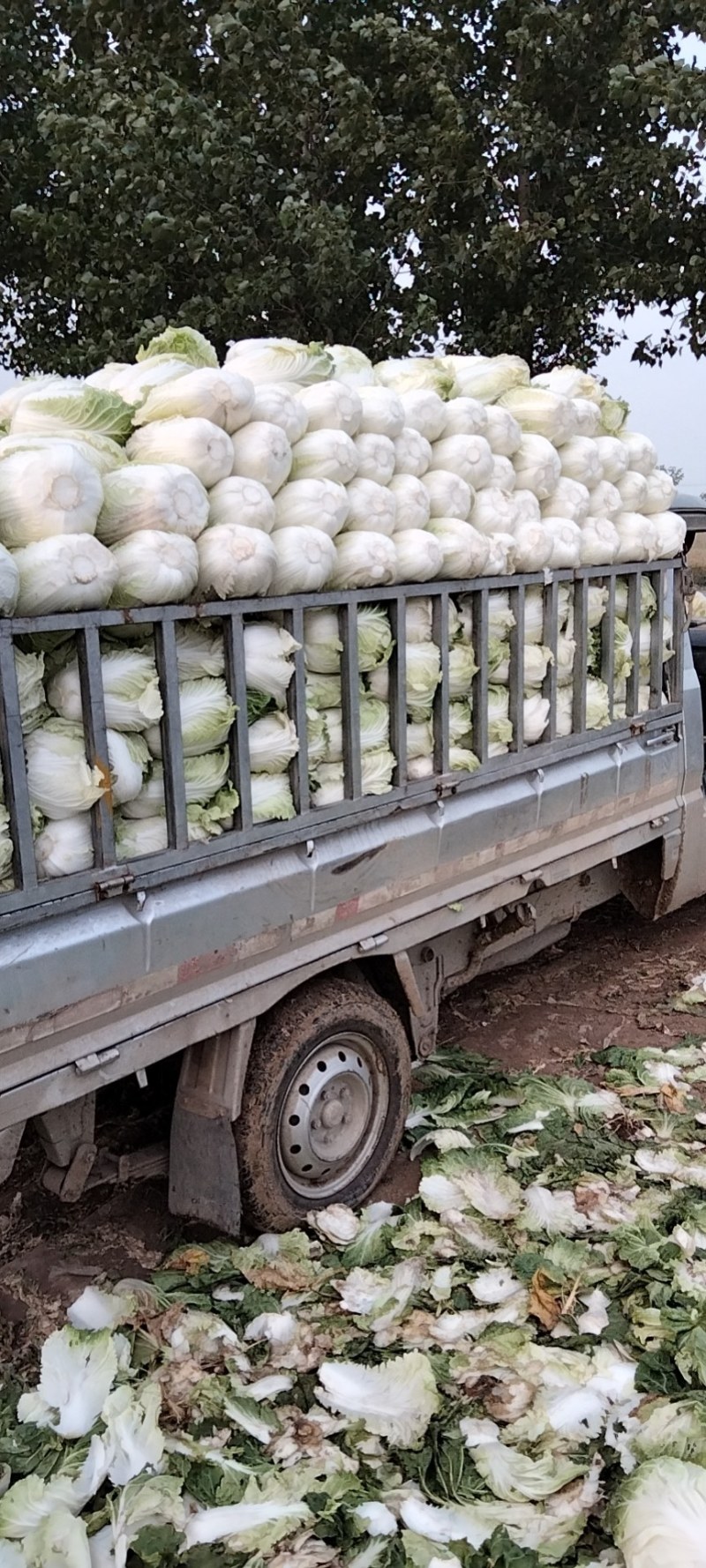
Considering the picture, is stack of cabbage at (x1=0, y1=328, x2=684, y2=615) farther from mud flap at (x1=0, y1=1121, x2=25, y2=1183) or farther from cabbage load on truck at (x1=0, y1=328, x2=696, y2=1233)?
mud flap at (x1=0, y1=1121, x2=25, y2=1183)

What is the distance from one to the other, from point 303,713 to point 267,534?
1.83ft

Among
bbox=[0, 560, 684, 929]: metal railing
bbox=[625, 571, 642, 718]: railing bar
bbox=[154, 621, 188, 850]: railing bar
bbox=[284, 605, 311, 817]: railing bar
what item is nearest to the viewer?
bbox=[0, 560, 684, 929]: metal railing

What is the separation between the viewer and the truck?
3014mm

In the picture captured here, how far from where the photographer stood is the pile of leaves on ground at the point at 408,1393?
271 cm

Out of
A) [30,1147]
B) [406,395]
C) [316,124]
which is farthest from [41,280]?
[30,1147]

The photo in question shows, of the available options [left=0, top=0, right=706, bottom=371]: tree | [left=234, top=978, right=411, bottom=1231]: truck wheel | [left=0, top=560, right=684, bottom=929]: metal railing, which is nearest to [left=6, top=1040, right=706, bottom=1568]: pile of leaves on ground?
[left=234, top=978, right=411, bottom=1231]: truck wheel

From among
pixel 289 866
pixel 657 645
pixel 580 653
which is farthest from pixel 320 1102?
pixel 657 645

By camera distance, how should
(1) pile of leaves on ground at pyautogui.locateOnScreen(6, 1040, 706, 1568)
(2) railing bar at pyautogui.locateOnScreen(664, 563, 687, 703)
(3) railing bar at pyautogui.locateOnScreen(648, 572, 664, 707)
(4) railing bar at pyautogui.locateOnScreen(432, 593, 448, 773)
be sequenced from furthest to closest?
(2) railing bar at pyautogui.locateOnScreen(664, 563, 687, 703) → (3) railing bar at pyautogui.locateOnScreen(648, 572, 664, 707) → (4) railing bar at pyautogui.locateOnScreen(432, 593, 448, 773) → (1) pile of leaves on ground at pyautogui.locateOnScreen(6, 1040, 706, 1568)

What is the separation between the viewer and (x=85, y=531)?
3.05 meters

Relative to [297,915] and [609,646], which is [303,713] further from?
[609,646]

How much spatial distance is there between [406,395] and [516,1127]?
2865mm

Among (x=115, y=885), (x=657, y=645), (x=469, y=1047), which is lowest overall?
(x=469, y=1047)

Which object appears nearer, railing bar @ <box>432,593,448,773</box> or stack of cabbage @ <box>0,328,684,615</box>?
stack of cabbage @ <box>0,328,684,615</box>

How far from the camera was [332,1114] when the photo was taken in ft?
13.4
